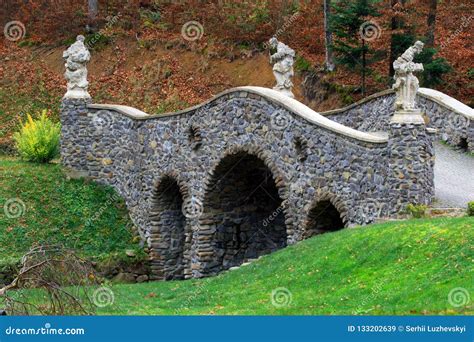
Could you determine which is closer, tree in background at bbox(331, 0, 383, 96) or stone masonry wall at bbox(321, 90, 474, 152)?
stone masonry wall at bbox(321, 90, 474, 152)

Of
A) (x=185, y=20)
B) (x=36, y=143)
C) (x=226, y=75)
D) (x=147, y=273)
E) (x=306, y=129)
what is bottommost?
(x=147, y=273)

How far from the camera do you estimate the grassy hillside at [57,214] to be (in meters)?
24.8

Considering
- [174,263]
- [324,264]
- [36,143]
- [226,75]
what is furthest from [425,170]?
[226,75]

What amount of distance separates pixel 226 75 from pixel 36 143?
32.2 ft

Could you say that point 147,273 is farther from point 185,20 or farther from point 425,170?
point 185,20

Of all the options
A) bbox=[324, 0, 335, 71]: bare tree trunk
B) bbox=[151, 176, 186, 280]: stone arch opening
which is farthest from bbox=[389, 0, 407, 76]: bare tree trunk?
bbox=[151, 176, 186, 280]: stone arch opening

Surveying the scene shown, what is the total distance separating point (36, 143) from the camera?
28734mm
